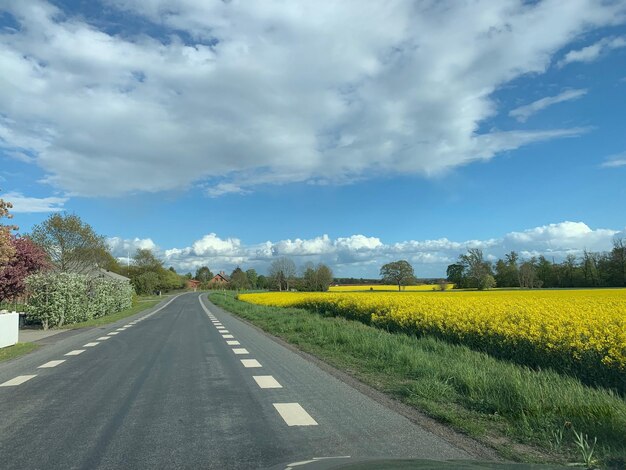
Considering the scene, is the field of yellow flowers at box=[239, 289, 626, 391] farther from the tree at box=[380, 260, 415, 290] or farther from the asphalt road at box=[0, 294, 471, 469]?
the tree at box=[380, 260, 415, 290]

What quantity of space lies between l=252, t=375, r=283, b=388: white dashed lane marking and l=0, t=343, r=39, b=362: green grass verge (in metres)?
8.09

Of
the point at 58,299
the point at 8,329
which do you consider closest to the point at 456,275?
the point at 58,299

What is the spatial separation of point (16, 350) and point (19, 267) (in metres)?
13.7

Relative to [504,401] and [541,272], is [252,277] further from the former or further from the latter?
[504,401]

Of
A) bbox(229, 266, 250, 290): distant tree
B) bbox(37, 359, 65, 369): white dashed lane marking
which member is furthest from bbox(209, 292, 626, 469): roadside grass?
bbox(229, 266, 250, 290): distant tree

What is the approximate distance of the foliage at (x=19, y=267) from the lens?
26.1m

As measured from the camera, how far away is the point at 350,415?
662cm

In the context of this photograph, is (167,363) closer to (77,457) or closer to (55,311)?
(77,457)

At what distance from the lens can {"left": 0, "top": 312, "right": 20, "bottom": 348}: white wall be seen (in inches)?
645

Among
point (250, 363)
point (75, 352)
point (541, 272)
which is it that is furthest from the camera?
point (541, 272)

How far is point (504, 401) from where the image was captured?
273 inches

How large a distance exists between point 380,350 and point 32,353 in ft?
33.1

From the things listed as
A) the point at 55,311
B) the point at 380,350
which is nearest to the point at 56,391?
the point at 380,350

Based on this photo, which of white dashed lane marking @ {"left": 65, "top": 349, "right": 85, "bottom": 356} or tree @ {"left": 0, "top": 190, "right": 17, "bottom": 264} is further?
tree @ {"left": 0, "top": 190, "right": 17, "bottom": 264}
